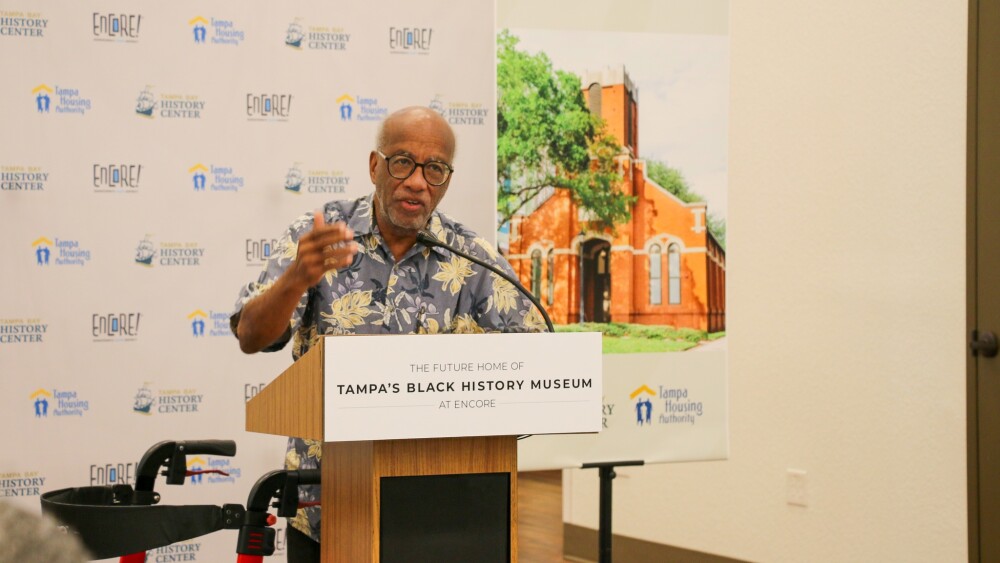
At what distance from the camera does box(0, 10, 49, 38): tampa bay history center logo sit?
127 inches

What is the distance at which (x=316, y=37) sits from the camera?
136 inches

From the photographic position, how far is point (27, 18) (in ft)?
10.6

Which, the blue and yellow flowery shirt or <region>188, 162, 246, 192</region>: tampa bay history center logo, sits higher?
<region>188, 162, 246, 192</region>: tampa bay history center logo

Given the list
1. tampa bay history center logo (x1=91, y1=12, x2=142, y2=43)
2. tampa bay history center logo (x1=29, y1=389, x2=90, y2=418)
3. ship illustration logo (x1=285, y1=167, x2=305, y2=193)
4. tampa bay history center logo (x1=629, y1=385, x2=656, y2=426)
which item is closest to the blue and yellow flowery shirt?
tampa bay history center logo (x1=629, y1=385, x2=656, y2=426)

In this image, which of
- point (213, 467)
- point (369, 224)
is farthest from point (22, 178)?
point (369, 224)

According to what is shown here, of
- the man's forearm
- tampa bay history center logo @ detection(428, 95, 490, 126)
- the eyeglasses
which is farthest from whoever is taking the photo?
tampa bay history center logo @ detection(428, 95, 490, 126)

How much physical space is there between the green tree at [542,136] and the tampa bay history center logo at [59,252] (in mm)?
1340

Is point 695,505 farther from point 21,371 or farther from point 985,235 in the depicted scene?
point 21,371

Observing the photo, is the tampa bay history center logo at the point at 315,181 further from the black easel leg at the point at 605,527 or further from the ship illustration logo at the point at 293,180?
the black easel leg at the point at 605,527

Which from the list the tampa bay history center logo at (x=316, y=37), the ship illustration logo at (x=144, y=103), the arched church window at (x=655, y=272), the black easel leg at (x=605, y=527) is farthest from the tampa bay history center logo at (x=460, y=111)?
the black easel leg at (x=605, y=527)

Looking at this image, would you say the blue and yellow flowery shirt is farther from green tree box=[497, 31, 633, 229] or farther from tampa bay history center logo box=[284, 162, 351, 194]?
tampa bay history center logo box=[284, 162, 351, 194]

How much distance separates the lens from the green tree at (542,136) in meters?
3.10

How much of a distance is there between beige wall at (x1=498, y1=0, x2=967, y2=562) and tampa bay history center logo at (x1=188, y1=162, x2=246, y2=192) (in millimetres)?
2079

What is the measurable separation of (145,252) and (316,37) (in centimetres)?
91
